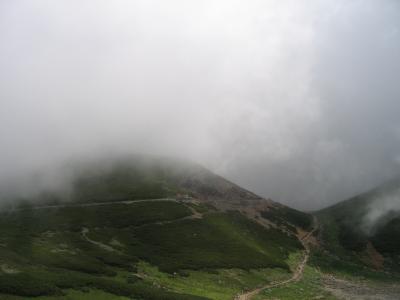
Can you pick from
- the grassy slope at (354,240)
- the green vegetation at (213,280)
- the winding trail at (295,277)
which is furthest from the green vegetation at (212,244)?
the grassy slope at (354,240)

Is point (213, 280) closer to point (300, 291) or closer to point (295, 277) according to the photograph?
point (300, 291)

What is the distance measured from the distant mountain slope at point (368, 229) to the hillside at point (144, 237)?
11.8 m

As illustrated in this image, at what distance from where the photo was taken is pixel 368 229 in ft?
515

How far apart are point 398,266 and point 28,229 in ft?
328

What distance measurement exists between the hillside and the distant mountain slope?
11.8m

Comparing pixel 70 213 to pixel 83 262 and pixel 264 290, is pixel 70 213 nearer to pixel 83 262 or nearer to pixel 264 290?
pixel 83 262

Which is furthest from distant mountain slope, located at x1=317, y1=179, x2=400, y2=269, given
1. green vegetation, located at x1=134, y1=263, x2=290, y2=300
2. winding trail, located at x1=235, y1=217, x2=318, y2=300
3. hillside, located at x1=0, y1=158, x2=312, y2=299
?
green vegetation, located at x1=134, y1=263, x2=290, y2=300

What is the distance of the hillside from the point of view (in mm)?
57250

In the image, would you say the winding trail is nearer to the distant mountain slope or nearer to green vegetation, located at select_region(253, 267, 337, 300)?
green vegetation, located at select_region(253, 267, 337, 300)

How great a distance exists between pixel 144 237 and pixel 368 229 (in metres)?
88.1

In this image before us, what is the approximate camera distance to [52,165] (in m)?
185

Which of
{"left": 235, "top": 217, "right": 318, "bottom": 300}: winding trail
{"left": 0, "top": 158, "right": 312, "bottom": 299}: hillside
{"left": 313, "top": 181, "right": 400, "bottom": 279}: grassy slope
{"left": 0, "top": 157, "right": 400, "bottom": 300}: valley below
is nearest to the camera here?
{"left": 0, "top": 158, "right": 312, "bottom": 299}: hillside

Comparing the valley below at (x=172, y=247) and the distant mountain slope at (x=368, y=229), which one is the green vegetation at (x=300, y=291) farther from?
the distant mountain slope at (x=368, y=229)

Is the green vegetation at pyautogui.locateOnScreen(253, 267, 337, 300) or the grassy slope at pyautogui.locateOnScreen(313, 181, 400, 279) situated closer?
the green vegetation at pyautogui.locateOnScreen(253, 267, 337, 300)
